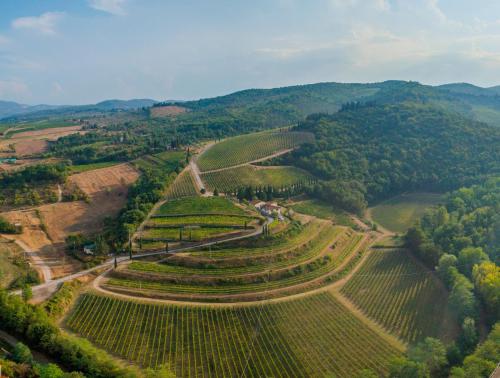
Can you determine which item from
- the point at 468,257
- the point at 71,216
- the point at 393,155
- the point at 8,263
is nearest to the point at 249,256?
the point at 468,257

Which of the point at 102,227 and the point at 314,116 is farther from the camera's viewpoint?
the point at 314,116

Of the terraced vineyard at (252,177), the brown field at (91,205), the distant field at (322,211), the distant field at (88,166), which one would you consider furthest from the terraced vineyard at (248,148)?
the distant field at (322,211)

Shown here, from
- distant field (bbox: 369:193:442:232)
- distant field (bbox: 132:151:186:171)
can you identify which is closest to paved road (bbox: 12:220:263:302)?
distant field (bbox: 369:193:442:232)

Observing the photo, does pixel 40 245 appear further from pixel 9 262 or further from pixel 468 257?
pixel 468 257

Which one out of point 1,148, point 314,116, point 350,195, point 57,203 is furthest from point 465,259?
point 1,148

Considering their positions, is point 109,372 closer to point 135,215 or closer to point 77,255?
point 77,255

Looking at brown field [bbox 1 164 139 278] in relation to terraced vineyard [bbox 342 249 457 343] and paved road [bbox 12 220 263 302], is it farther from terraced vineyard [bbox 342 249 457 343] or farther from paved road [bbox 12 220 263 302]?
terraced vineyard [bbox 342 249 457 343]
